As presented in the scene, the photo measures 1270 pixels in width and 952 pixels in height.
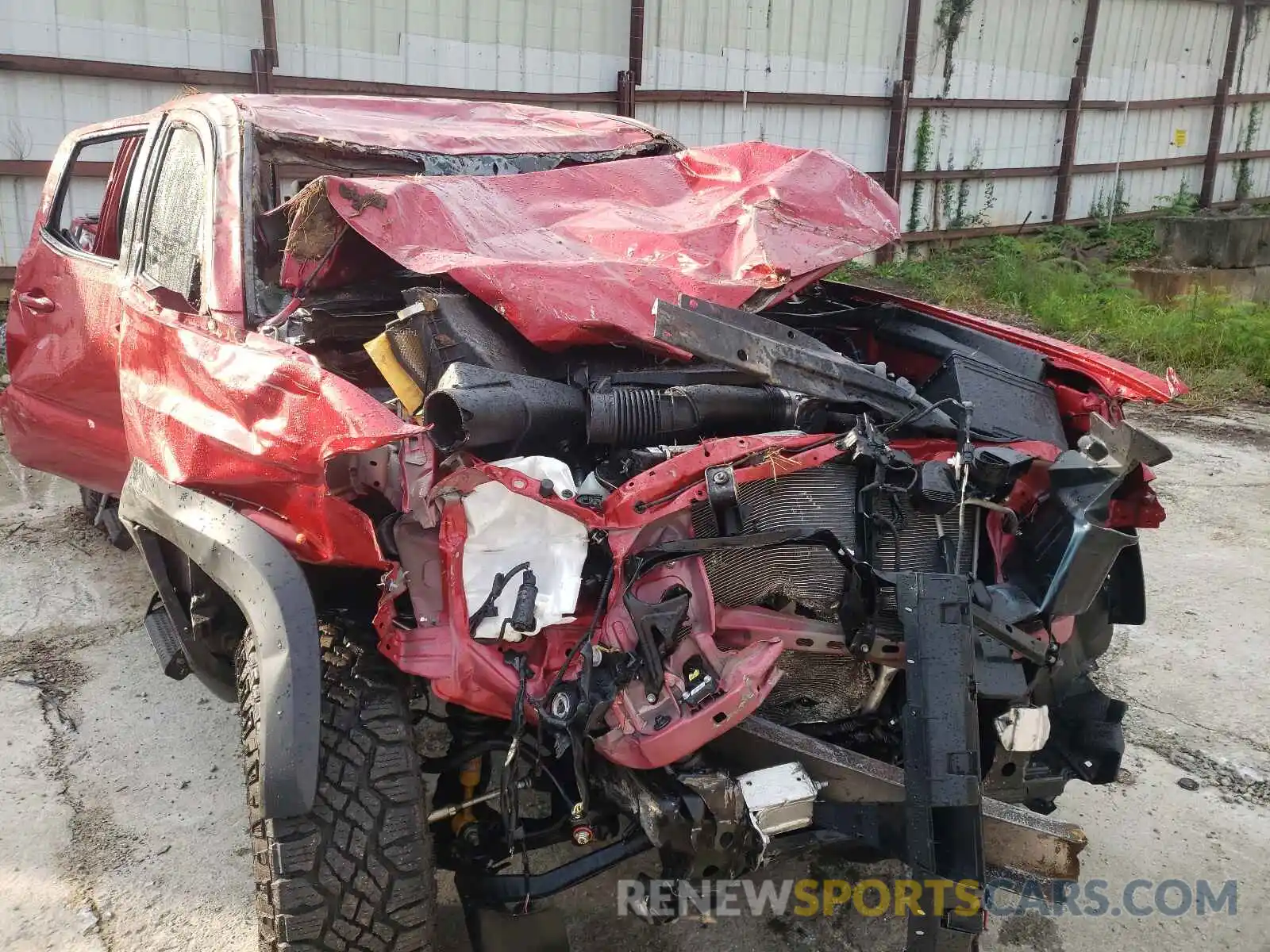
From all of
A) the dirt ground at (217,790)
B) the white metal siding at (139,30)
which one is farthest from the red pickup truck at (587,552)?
the white metal siding at (139,30)

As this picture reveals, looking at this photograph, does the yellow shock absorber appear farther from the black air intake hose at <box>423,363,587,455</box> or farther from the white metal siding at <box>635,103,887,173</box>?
the white metal siding at <box>635,103,887,173</box>

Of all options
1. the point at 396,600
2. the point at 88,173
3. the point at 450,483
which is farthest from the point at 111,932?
the point at 88,173

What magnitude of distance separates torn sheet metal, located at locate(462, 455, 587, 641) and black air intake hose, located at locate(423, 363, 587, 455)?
0.32ft

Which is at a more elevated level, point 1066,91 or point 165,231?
point 1066,91

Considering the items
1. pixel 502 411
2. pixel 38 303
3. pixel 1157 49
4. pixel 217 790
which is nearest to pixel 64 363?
pixel 38 303

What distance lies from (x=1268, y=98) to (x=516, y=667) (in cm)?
1614

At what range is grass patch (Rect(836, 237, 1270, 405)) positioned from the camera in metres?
7.57

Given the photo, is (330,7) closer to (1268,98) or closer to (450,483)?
(450,483)

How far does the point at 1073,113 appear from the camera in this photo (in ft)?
39.2

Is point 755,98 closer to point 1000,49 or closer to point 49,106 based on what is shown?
point 1000,49

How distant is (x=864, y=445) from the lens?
7.06 feet

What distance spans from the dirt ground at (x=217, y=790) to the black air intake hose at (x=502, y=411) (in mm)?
1013

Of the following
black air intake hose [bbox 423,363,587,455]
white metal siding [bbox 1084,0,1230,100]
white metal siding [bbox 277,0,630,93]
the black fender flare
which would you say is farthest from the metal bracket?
white metal siding [bbox 1084,0,1230,100]

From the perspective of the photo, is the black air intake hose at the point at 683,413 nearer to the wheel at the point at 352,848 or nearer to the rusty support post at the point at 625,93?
the wheel at the point at 352,848
